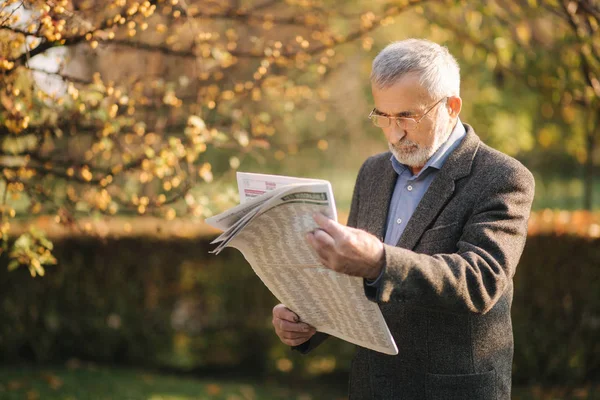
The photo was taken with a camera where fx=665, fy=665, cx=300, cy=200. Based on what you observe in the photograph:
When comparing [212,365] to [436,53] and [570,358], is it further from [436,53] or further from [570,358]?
[436,53]

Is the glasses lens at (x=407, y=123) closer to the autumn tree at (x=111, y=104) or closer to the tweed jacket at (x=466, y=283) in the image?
the tweed jacket at (x=466, y=283)

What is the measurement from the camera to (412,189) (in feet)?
7.55

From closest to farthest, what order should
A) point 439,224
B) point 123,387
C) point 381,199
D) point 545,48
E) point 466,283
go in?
point 466,283, point 439,224, point 381,199, point 123,387, point 545,48

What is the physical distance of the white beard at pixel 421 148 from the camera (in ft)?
7.27

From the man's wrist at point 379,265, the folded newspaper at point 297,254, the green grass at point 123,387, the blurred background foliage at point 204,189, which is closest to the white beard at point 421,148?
the folded newspaper at point 297,254

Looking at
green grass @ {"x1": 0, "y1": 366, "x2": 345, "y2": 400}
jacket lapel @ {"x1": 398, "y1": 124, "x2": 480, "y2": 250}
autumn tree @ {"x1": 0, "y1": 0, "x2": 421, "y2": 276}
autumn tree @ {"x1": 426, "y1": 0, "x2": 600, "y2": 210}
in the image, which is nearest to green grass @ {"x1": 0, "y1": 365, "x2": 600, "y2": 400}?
green grass @ {"x1": 0, "y1": 366, "x2": 345, "y2": 400}

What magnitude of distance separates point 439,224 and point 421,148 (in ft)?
0.93

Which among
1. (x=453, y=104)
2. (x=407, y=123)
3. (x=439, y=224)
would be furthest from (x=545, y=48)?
(x=439, y=224)

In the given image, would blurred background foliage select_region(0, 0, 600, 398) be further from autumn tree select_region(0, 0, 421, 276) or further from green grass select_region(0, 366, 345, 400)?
green grass select_region(0, 366, 345, 400)

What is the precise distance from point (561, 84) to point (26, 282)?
4.85 m

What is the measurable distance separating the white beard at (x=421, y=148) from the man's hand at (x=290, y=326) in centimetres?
65

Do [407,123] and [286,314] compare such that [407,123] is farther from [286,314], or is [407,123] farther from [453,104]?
[286,314]

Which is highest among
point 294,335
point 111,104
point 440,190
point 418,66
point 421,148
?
point 111,104

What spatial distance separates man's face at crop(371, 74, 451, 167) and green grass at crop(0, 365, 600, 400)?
3.94 meters
